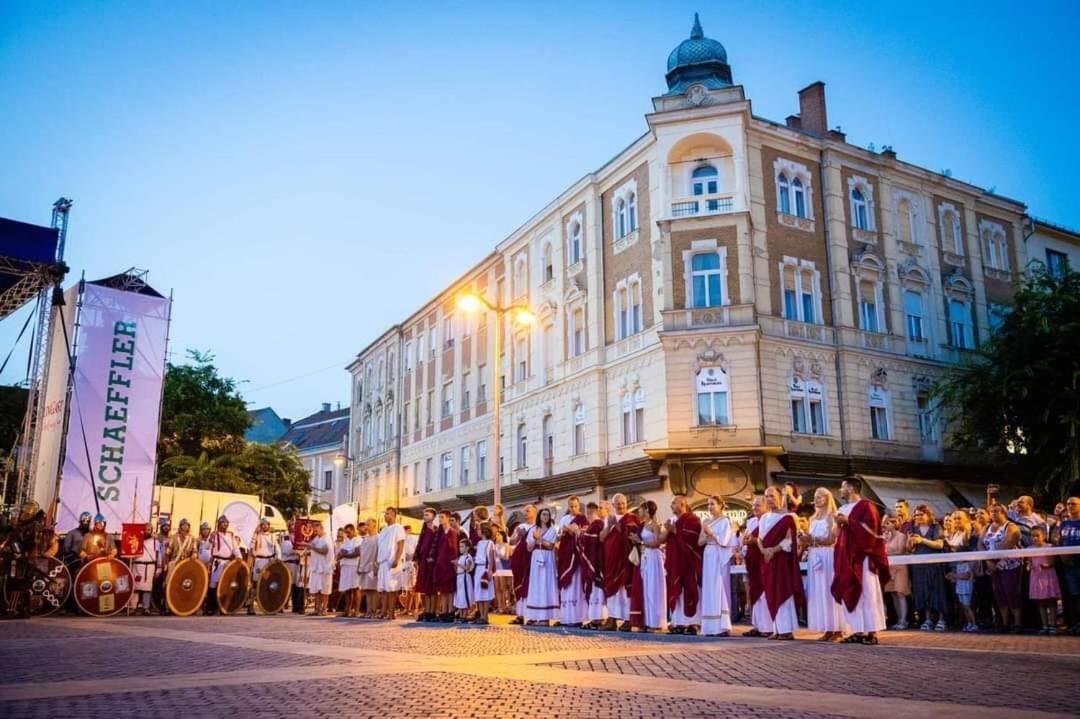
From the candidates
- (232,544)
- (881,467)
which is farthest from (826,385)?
(232,544)

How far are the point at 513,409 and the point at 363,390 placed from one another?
77.9ft

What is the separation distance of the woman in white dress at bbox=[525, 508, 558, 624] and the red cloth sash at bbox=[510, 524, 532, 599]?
0.61 ft

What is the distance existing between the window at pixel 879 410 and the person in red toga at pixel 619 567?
2044cm

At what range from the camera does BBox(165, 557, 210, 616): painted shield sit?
1912 cm

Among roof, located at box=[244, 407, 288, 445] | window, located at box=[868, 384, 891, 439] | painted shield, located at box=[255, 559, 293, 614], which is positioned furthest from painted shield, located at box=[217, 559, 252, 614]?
roof, located at box=[244, 407, 288, 445]

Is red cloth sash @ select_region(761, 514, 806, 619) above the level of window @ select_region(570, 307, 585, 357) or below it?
below

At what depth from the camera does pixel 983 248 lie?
127ft

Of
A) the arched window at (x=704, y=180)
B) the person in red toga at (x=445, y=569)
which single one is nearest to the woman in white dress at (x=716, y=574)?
the person in red toga at (x=445, y=569)

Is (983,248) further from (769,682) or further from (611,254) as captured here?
(769,682)

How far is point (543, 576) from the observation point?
16.2 m

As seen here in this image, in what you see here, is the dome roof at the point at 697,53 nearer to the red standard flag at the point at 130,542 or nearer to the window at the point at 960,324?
the window at the point at 960,324

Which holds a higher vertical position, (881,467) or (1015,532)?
(881,467)

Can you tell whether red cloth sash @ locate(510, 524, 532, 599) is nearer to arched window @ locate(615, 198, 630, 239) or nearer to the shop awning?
the shop awning

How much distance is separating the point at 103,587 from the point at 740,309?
20.4 metres
